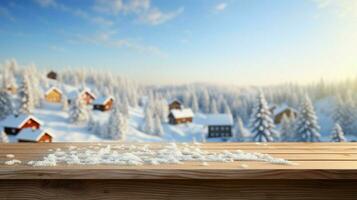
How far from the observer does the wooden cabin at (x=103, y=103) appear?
418 centimetres

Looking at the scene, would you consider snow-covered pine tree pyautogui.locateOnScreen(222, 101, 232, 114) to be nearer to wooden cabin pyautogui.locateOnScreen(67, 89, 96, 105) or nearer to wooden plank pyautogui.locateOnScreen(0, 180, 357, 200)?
wooden cabin pyautogui.locateOnScreen(67, 89, 96, 105)

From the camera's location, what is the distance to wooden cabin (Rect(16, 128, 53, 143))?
3.88m

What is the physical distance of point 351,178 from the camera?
2.62ft

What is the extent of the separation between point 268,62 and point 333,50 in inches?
25.9

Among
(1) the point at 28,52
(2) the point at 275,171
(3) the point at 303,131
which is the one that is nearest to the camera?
(2) the point at 275,171

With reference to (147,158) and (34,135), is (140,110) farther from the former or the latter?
(147,158)

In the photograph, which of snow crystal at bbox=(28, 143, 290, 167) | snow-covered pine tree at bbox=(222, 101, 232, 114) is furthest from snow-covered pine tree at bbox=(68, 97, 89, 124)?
snow crystal at bbox=(28, 143, 290, 167)

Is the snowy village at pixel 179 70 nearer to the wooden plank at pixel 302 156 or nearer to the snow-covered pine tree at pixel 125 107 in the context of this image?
the snow-covered pine tree at pixel 125 107

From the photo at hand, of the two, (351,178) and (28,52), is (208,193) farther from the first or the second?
(28,52)

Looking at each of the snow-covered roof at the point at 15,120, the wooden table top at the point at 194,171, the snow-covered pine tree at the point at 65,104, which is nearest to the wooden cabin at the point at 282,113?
the snow-covered pine tree at the point at 65,104

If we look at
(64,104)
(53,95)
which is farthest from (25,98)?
(64,104)

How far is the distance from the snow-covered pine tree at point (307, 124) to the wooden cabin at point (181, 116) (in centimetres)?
123

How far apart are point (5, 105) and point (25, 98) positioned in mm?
231

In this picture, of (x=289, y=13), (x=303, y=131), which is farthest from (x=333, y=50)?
(x=303, y=131)
